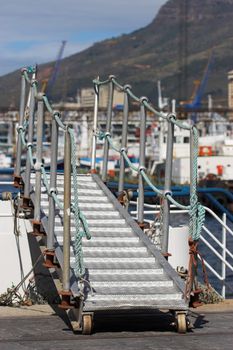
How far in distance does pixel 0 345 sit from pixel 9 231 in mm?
3390

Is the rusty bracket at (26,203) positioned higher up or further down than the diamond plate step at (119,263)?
higher up

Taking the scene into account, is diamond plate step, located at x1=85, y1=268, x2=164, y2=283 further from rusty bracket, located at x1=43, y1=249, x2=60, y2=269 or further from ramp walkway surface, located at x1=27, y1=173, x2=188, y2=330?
rusty bracket, located at x1=43, y1=249, x2=60, y2=269

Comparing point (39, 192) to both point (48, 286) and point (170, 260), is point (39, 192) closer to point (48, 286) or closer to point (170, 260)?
point (48, 286)

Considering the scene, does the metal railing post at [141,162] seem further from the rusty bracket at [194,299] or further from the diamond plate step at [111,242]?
the rusty bracket at [194,299]

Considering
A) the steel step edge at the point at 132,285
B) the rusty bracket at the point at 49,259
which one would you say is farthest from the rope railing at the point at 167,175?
the rusty bracket at the point at 49,259

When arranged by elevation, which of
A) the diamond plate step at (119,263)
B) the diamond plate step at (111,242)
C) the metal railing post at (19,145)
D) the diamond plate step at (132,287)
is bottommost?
the diamond plate step at (132,287)

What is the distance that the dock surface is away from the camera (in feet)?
34.2

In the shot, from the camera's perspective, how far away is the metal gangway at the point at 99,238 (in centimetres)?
1117

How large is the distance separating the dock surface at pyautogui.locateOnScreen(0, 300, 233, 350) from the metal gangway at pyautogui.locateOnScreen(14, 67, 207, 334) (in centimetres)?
21

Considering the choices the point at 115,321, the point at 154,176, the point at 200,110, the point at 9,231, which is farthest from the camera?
the point at 200,110

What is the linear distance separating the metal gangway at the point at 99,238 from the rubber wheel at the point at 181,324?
1 cm

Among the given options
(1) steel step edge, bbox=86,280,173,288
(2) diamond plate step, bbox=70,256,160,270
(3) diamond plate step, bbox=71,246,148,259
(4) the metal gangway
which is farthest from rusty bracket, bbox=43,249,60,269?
(1) steel step edge, bbox=86,280,173,288

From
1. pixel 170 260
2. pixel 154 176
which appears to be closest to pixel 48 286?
pixel 170 260

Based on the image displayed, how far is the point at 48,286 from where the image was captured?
13.5m
